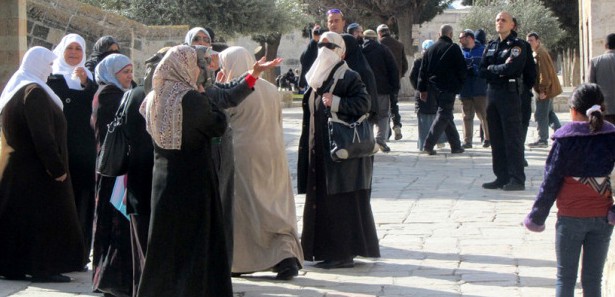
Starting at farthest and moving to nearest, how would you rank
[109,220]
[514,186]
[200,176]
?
[514,186], [109,220], [200,176]

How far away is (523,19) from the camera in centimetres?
3809

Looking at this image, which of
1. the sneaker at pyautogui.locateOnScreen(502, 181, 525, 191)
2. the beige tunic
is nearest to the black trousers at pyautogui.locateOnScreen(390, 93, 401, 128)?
the sneaker at pyautogui.locateOnScreen(502, 181, 525, 191)

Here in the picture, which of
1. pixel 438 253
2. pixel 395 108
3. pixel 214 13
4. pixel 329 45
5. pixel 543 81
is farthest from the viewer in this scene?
pixel 214 13

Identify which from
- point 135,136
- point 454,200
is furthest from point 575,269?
point 454,200

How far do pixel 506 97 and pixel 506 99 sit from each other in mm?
23

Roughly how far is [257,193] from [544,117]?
31.0 feet

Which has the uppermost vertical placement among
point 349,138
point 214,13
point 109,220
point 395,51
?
point 214,13

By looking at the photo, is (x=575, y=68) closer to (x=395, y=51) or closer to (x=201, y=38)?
(x=395, y=51)

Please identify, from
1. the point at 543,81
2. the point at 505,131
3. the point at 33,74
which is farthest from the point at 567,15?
the point at 33,74

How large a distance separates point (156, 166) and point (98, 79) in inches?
69.5

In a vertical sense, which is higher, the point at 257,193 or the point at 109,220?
the point at 257,193

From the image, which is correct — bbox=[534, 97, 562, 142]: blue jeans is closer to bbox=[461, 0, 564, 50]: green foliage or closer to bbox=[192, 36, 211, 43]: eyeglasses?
bbox=[192, 36, 211, 43]: eyeglasses

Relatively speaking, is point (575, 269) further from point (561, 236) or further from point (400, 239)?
point (400, 239)

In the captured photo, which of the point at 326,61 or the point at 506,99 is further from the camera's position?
the point at 506,99
